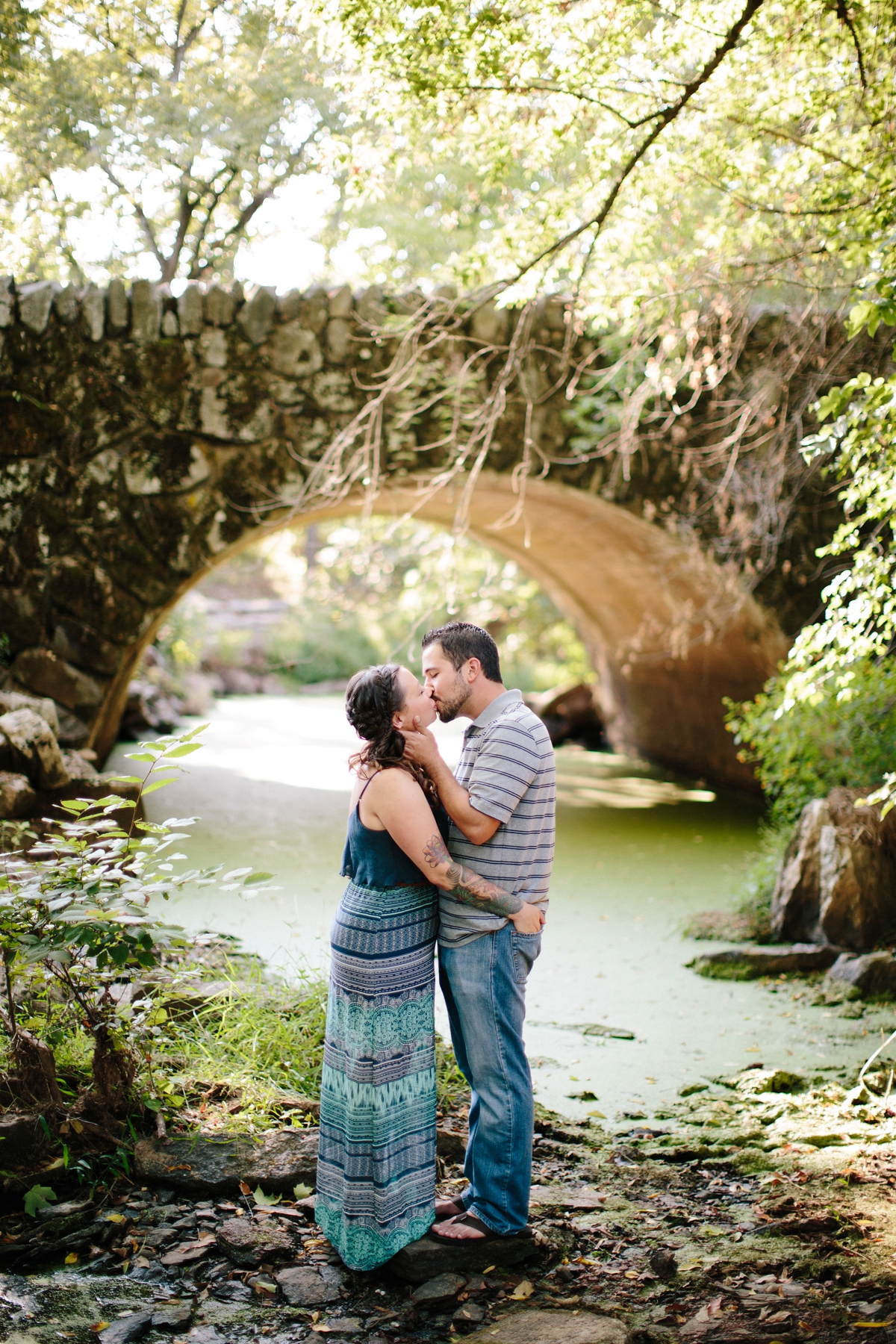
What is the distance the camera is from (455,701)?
7.80ft

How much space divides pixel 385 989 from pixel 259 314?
468 centimetres

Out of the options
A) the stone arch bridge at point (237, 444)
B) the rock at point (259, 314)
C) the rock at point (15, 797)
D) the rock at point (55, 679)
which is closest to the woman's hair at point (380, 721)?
the rock at point (15, 797)

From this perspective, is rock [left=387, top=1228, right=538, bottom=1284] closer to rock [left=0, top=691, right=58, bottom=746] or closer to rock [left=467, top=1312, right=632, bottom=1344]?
rock [left=467, top=1312, right=632, bottom=1344]

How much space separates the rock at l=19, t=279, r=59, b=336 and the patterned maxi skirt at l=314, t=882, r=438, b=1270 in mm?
4624

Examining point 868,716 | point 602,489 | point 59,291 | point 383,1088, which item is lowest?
point 383,1088

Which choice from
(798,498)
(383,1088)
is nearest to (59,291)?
(798,498)

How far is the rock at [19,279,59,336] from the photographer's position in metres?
5.64

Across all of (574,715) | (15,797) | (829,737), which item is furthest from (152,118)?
(574,715)

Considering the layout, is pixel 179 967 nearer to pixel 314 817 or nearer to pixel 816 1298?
pixel 816 1298

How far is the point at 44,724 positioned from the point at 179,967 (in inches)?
78.4

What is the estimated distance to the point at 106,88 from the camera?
5.86 m

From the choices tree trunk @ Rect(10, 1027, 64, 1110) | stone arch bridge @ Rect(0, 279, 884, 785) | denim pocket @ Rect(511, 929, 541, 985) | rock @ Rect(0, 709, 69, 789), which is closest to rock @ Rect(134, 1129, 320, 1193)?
tree trunk @ Rect(10, 1027, 64, 1110)

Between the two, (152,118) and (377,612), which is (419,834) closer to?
(152,118)

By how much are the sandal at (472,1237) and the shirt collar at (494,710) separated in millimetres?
1102
